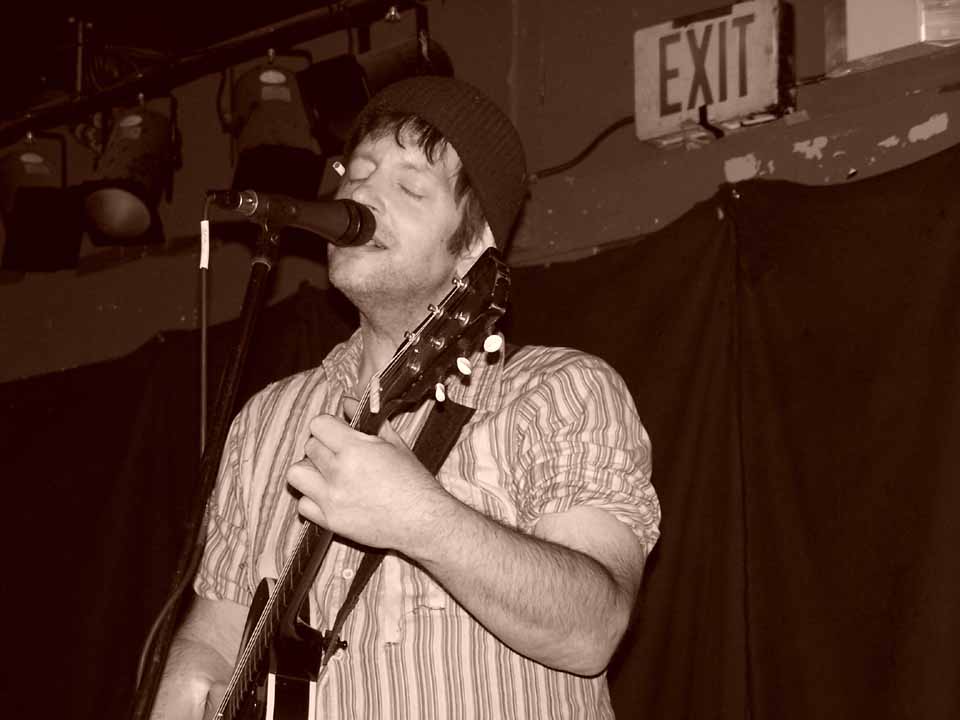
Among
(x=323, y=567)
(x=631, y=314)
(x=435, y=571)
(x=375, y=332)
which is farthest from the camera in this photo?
(x=631, y=314)

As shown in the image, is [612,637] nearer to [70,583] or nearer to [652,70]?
[652,70]

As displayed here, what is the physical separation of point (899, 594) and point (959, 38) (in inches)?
49.8

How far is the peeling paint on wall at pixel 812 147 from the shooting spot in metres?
3.12

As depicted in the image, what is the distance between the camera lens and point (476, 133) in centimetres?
251

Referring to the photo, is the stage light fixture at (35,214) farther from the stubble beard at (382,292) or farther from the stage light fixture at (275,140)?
the stubble beard at (382,292)

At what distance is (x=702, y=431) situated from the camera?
9.61 ft

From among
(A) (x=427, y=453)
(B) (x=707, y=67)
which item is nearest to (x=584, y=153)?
(B) (x=707, y=67)

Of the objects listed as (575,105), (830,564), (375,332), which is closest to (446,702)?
(375,332)

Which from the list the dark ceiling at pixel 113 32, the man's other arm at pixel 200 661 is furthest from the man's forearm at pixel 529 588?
the dark ceiling at pixel 113 32

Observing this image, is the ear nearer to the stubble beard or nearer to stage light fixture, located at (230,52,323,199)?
the stubble beard

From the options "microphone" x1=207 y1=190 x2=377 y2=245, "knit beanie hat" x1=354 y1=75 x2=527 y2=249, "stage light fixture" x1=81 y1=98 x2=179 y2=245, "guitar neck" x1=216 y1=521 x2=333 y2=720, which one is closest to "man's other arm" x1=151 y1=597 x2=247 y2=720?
"guitar neck" x1=216 y1=521 x2=333 y2=720

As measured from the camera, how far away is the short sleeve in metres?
2.01

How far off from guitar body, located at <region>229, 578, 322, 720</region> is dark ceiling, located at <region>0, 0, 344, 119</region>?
279 centimetres

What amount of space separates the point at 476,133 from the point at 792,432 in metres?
0.97
